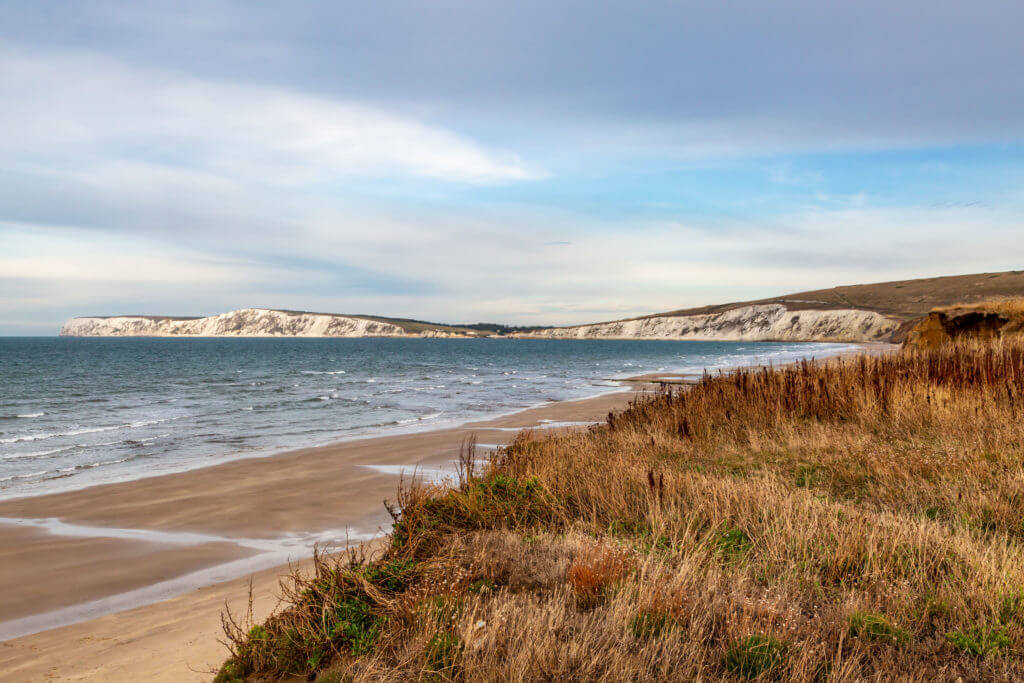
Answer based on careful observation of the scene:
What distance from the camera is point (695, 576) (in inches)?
172

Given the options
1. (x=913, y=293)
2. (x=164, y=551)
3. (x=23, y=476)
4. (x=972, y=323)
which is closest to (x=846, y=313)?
(x=913, y=293)

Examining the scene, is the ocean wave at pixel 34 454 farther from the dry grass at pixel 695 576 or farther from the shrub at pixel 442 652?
the shrub at pixel 442 652

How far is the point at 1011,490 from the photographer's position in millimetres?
6102

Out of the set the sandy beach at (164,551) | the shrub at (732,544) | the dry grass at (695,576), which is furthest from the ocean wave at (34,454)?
the shrub at (732,544)

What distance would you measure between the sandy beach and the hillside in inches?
5124

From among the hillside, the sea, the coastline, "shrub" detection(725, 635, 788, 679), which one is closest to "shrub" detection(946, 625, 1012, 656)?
"shrub" detection(725, 635, 788, 679)

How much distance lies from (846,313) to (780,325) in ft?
61.9

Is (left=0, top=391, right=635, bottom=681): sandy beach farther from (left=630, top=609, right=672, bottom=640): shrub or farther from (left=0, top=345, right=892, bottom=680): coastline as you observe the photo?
(left=630, top=609, right=672, bottom=640): shrub

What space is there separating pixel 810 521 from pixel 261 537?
23.7 feet

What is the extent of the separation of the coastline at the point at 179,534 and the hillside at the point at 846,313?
129 m

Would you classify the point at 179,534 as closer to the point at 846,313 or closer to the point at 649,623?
the point at 649,623

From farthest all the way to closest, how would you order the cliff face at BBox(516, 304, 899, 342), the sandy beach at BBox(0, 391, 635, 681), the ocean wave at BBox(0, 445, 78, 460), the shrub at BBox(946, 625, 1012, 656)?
the cliff face at BBox(516, 304, 899, 342) → the ocean wave at BBox(0, 445, 78, 460) → the sandy beach at BBox(0, 391, 635, 681) → the shrub at BBox(946, 625, 1012, 656)

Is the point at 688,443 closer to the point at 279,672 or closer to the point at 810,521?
the point at 810,521

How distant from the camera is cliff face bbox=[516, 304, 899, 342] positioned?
132625 mm
